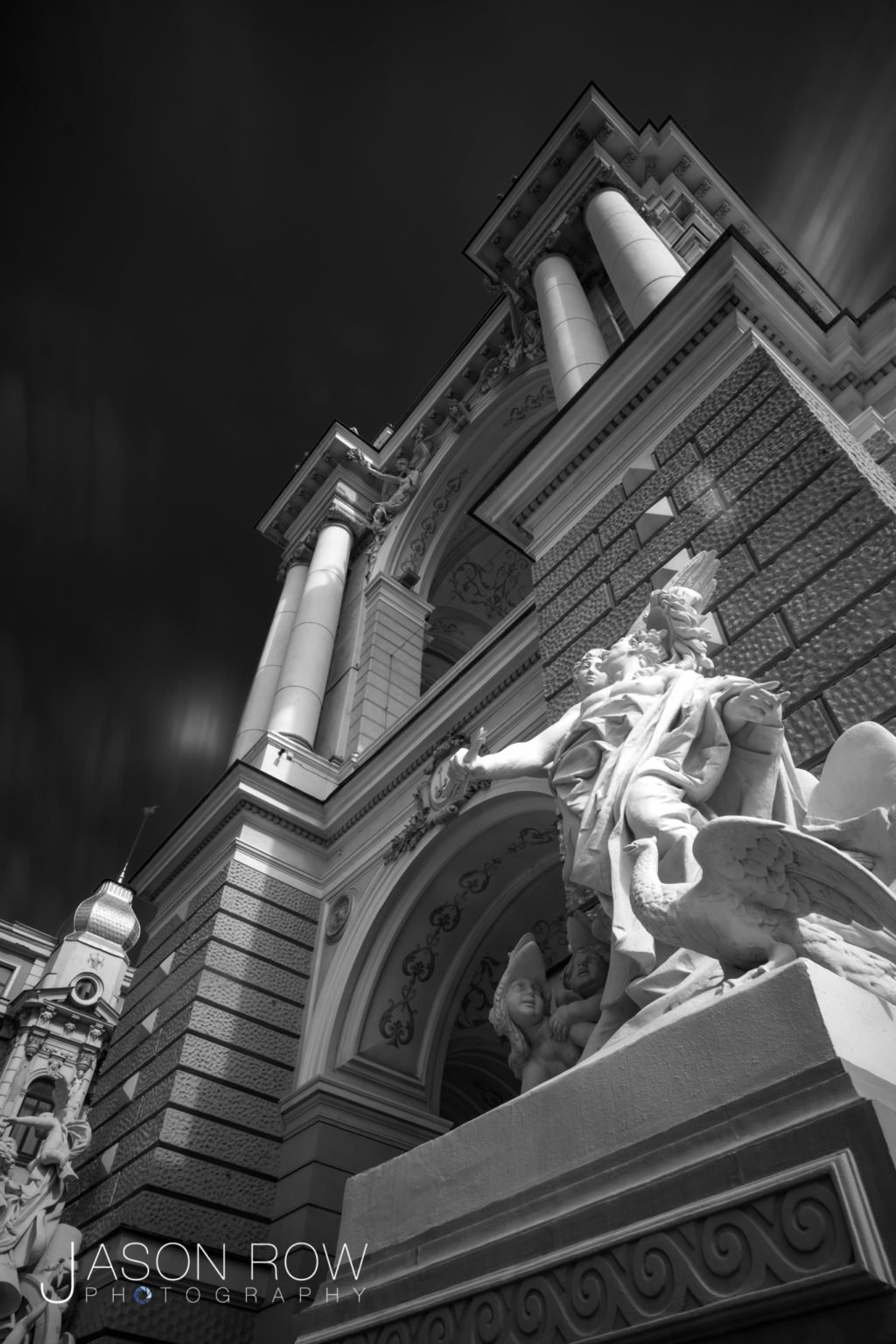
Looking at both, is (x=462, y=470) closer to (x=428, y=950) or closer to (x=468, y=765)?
(x=428, y=950)

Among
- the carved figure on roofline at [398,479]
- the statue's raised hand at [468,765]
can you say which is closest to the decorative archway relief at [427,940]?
the statue's raised hand at [468,765]

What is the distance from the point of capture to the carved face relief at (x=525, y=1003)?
2598 mm

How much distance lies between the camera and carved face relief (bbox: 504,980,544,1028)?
8.52 ft

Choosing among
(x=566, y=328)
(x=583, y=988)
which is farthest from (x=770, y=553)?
(x=566, y=328)

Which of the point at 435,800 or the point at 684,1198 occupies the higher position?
the point at 435,800

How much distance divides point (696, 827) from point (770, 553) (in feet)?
7.39

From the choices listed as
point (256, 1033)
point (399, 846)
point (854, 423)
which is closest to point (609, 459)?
point (854, 423)

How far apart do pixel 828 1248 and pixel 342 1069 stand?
19.4 feet

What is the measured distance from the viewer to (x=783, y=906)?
1639 mm

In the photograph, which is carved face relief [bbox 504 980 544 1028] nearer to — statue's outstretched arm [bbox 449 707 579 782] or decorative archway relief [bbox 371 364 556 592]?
statue's outstretched arm [bbox 449 707 579 782]

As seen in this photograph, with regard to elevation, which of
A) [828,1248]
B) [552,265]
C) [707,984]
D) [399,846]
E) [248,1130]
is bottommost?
[828,1248]

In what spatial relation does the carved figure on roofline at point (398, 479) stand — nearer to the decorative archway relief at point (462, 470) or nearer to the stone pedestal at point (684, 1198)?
the decorative archway relief at point (462, 470)

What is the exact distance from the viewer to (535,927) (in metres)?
7.12

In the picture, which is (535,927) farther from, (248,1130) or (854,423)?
(854,423)
